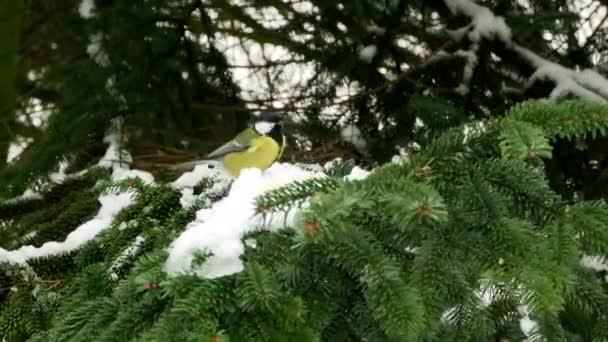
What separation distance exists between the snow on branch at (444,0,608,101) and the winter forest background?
0.4 inches

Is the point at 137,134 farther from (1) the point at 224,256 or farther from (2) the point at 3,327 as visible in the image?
(1) the point at 224,256

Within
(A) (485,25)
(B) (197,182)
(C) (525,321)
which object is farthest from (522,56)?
(B) (197,182)

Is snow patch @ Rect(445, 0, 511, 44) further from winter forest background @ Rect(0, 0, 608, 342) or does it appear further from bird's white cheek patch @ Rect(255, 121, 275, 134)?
bird's white cheek patch @ Rect(255, 121, 275, 134)

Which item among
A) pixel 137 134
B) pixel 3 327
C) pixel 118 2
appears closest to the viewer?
pixel 3 327

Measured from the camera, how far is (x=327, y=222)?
103 centimetres

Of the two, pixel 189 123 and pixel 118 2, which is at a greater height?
pixel 118 2

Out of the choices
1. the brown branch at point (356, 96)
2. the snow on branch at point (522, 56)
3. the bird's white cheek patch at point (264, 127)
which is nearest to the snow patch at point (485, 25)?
the snow on branch at point (522, 56)

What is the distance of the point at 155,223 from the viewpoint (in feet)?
5.10

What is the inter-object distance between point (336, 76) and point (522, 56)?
94 centimetres

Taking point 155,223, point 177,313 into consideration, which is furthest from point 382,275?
point 155,223

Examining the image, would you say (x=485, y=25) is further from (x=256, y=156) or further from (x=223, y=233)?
(x=223, y=233)

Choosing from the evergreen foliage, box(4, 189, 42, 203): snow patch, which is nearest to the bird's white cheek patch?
box(4, 189, 42, 203): snow patch

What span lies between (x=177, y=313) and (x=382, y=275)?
0.31 meters

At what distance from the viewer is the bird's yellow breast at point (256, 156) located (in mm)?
2191
